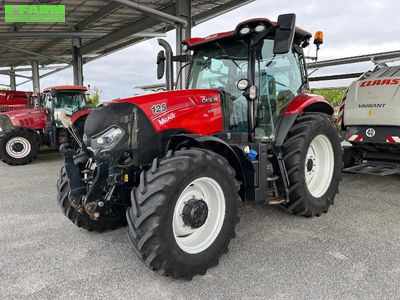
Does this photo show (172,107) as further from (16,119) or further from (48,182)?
(16,119)

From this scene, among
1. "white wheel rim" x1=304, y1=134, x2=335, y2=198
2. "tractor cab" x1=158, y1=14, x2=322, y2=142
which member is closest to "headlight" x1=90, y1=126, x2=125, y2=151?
"tractor cab" x1=158, y1=14, x2=322, y2=142

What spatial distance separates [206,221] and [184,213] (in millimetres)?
278

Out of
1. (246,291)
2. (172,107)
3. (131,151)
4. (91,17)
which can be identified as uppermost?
(91,17)

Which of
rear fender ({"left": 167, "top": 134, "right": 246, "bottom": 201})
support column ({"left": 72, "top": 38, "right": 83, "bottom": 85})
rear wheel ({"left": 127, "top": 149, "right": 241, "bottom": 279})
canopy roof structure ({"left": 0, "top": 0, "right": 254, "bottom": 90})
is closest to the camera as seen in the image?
rear wheel ({"left": 127, "top": 149, "right": 241, "bottom": 279})

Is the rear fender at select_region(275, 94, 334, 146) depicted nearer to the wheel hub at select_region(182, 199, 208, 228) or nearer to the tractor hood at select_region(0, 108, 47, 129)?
A: the wheel hub at select_region(182, 199, 208, 228)

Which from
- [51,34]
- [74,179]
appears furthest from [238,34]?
[51,34]

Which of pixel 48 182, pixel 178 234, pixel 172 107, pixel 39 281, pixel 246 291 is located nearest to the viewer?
pixel 246 291

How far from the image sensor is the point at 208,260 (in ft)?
8.36

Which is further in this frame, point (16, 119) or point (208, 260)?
point (16, 119)

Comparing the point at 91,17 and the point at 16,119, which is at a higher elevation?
the point at 91,17

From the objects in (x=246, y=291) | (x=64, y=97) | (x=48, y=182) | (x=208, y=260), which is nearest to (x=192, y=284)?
(x=208, y=260)

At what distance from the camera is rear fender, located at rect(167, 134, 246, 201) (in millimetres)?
2724

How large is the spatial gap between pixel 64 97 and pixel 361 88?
294 inches

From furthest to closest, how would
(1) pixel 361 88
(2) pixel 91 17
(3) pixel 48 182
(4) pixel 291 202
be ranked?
1. (2) pixel 91 17
2. (3) pixel 48 182
3. (1) pixel 361 88
4. (4) pixel 291 202
